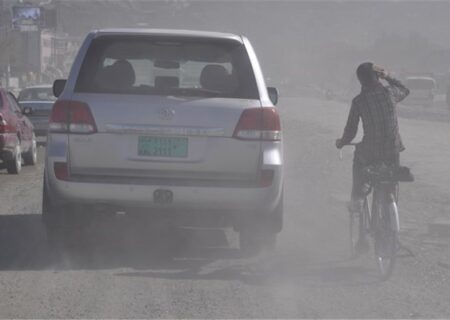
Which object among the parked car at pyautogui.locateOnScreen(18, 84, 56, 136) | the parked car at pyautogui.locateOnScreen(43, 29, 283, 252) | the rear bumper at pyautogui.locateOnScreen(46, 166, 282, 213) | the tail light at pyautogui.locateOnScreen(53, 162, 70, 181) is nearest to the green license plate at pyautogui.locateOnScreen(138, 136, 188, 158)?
the parked car at pyautogui.locateOnScreen(43, 29, 283, 252)

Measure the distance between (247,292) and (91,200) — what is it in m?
1.60

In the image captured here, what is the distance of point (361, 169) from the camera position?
821cm

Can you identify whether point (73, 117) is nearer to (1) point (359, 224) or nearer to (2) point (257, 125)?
(2) point (257, 125)

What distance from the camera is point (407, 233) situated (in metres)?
10.2

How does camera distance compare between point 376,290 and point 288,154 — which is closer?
point 376,290

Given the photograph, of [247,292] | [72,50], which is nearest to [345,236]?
[247,292]

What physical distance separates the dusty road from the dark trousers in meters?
0.62

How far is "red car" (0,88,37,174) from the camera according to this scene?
15.6 meters

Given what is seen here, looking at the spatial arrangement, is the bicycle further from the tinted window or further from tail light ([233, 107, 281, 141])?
the tinted window

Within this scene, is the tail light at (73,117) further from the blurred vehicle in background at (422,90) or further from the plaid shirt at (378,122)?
the blurred vehicle in background at (422,90)

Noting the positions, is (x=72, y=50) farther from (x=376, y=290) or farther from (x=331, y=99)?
(x=376, y=290)

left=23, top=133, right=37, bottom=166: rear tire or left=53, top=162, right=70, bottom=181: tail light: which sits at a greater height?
left=53, top=162, right=70, bottom=181: tail light

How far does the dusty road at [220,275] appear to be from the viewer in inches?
261

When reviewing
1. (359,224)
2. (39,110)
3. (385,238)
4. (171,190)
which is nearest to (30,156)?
(39,110)
